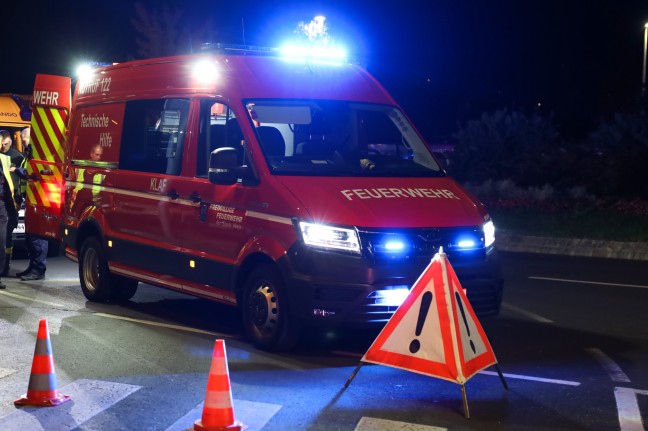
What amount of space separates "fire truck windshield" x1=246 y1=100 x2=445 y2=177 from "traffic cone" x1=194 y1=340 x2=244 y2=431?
2.70 m

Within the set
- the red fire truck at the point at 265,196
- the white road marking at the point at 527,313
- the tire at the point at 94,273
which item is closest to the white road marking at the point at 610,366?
the red fire truck at the point at 265,196

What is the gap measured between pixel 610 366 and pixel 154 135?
4706mm

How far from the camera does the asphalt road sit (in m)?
6.37

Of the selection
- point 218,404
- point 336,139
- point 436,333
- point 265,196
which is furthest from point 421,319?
point 336,139

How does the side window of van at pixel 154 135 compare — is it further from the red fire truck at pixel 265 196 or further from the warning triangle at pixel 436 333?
the warning triangle at pixel 436 333

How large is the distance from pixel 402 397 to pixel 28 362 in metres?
2.93

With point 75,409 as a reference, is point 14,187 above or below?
above

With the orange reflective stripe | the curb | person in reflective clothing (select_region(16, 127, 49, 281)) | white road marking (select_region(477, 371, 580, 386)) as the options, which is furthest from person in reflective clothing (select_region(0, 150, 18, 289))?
the curb

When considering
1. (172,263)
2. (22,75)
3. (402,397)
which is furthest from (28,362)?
(22,75)

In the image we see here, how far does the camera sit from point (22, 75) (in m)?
53.7

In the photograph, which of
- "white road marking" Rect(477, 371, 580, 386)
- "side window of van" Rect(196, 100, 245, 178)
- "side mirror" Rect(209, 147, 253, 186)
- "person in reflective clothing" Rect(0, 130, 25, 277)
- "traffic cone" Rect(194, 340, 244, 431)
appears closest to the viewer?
"traffic cone" Rect(194, 340, 244, 431)

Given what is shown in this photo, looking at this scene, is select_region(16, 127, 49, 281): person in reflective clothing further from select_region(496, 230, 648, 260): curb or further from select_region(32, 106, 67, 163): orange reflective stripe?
select_region(496, 230, 648, 260): curb

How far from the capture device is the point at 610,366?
7941 millimetres

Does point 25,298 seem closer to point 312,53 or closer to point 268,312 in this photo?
point 268,312
